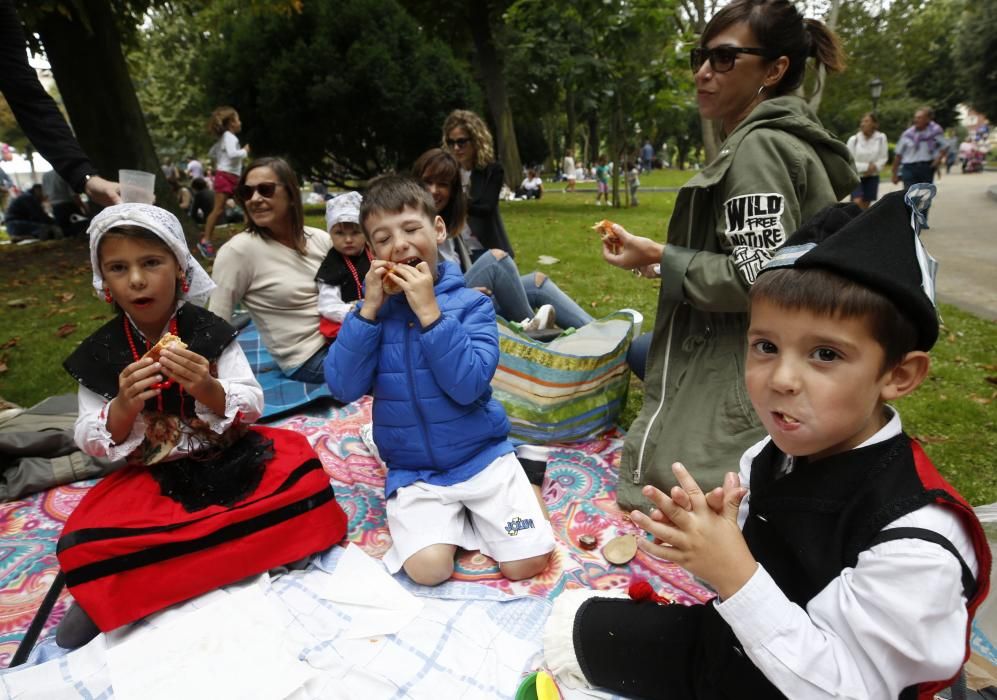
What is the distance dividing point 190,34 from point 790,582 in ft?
112

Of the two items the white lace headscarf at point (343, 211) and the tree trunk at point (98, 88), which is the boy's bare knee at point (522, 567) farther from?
the tree trunk at point (98, 88)

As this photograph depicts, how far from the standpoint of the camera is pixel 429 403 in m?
2.53

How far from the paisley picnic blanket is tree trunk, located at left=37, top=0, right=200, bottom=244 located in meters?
5.40

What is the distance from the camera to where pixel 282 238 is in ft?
13.1

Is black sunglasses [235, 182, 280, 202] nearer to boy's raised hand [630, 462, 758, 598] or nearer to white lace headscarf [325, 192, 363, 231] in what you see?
white lace headscarf [325, 192, 363, 231]

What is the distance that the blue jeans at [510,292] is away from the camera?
4316 mm

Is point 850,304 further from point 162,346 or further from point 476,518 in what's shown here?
point 162,346

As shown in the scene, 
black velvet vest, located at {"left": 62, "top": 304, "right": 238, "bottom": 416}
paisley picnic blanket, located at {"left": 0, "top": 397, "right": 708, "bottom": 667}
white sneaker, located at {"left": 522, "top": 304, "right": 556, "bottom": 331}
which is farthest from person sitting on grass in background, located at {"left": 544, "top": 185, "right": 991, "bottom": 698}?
white sneaker, located at {"left": 522, "top": 304, "right": 556, "bottom": 331}

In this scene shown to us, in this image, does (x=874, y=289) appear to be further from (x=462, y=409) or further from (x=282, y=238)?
(x=282, y=238)

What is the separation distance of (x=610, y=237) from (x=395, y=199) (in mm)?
950

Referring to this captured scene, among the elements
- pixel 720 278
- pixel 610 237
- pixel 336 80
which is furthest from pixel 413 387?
pixel 336 80

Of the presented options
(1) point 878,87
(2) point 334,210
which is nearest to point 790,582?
(2) point 334,210

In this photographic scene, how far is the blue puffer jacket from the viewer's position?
2.43 m

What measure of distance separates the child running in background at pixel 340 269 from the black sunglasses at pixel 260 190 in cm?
35
